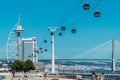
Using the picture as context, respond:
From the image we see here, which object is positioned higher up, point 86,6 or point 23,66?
point 86,6

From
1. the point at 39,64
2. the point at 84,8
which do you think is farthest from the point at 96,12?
the point at 39,64

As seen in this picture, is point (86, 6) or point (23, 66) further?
point (23, 66)

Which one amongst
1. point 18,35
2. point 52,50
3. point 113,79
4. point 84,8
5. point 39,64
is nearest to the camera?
point 84,8

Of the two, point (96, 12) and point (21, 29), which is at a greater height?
point (21, 29)

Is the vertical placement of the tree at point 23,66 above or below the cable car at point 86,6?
below

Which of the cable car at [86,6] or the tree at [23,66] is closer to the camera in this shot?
the cable car at [86,6]

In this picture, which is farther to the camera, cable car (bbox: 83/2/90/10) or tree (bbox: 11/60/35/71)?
tree (bbox: 11/60/35/71)

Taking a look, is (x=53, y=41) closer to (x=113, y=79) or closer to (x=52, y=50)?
(x=52, y=50)

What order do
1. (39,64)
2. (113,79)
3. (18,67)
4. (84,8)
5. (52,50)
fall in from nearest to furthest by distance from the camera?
(84,8) < (113,79) < (52,50) < (18,67) < (39,64)

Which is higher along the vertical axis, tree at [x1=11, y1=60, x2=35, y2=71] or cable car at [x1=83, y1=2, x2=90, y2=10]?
cable car at [x1=83, y1=2, x2=90, y2=10]

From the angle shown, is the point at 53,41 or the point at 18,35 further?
the point at 18,35

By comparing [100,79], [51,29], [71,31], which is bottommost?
[100,79]
